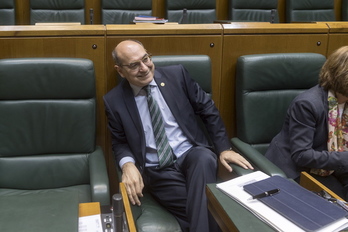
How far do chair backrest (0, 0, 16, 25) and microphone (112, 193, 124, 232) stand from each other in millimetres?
2178

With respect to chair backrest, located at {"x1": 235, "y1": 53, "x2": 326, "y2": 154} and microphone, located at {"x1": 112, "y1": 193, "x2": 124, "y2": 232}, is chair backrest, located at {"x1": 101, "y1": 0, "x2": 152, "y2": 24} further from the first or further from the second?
microphone, located at {"x1": 112, "y1": 193, "x2": 124, "y2": 232}

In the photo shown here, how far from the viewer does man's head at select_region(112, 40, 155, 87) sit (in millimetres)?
1280

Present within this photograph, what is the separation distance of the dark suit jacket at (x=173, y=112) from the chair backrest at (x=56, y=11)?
154 centimetres

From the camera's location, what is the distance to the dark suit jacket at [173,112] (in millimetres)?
1298

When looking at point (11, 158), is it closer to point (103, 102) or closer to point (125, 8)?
point (103, 102)

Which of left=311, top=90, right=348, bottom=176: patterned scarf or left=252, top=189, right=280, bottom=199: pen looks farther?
left=311, top=90, right=348, bottom=176: patterned scarf

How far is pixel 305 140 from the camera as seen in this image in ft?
4.02

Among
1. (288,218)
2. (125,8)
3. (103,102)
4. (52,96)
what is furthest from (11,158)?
(125,8)

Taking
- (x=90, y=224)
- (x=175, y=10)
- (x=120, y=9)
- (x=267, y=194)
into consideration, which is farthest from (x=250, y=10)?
(x=90, y=224)

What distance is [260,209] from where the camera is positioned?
34.4 inches

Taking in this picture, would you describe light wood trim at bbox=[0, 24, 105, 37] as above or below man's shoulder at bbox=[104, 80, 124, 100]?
above

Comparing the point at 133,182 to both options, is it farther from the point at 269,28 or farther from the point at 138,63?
the point at 269,28

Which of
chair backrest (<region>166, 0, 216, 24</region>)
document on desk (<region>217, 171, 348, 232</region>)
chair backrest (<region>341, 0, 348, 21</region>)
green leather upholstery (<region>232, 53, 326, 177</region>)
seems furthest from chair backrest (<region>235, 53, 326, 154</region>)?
chair backrest (<region>341, 0, 348, 21</region>)

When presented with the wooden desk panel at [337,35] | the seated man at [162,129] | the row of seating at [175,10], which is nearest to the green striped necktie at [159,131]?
the seated man at [162,129]
